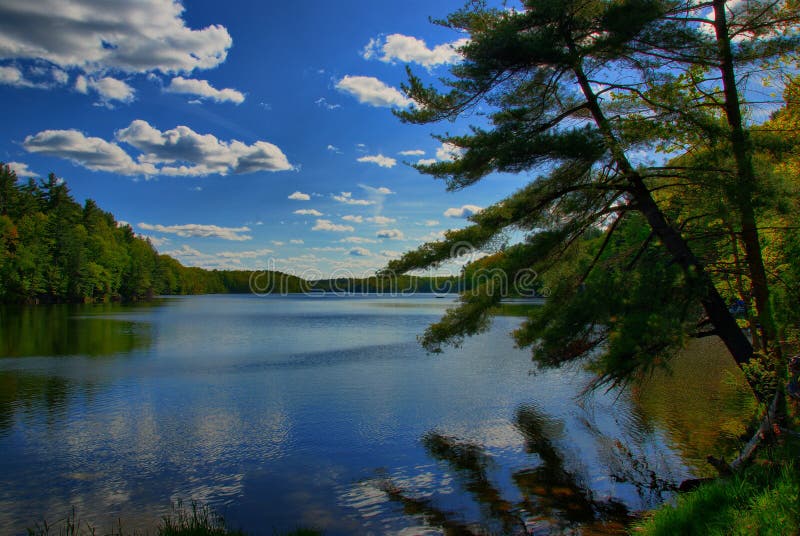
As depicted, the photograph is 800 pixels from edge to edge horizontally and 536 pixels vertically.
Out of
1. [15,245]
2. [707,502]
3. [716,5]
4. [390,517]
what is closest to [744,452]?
[707,502]

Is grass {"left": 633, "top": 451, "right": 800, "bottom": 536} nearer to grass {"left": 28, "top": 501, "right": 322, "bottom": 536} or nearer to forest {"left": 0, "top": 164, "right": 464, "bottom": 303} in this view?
grass {"left": 28, "top": 501, "right": 322, "bottom": 536}

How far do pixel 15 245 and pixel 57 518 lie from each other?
2659 inches

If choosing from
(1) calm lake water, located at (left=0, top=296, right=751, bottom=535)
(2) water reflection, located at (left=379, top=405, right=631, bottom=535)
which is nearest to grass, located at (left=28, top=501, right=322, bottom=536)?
(1) calm lake water, located at (left=0, top=296, right=751, bottom=535)

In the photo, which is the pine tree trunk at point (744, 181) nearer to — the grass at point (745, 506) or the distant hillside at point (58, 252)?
the grass at point (745, 506)

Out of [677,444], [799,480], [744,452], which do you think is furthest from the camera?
[677,444]

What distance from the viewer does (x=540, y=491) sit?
25.4 ft

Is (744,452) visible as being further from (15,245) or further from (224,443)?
(15,245)

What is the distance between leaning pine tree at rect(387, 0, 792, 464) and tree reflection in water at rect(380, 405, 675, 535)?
1960 millimetres

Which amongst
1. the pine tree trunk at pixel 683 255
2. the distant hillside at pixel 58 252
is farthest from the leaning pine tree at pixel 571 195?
the distant hillside at pixel 58 252

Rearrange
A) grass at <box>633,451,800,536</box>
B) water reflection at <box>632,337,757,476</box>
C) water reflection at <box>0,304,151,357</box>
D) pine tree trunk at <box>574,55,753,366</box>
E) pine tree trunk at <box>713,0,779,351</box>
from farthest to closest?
water reflection at <box>0,304,151,357</box> → water reflection at <box>632,337,757,476</box> → pine tree trunk at <box>574,55,753,366</box> → pine tree trunk at <box>713,0,779,351</box> → grass at <box>633,451,800,536</box>

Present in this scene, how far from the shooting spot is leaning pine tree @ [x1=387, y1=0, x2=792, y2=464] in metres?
6.57

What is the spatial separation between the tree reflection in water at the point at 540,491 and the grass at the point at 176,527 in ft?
6.15

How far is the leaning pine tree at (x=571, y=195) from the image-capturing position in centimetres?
657

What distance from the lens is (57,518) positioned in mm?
6891
